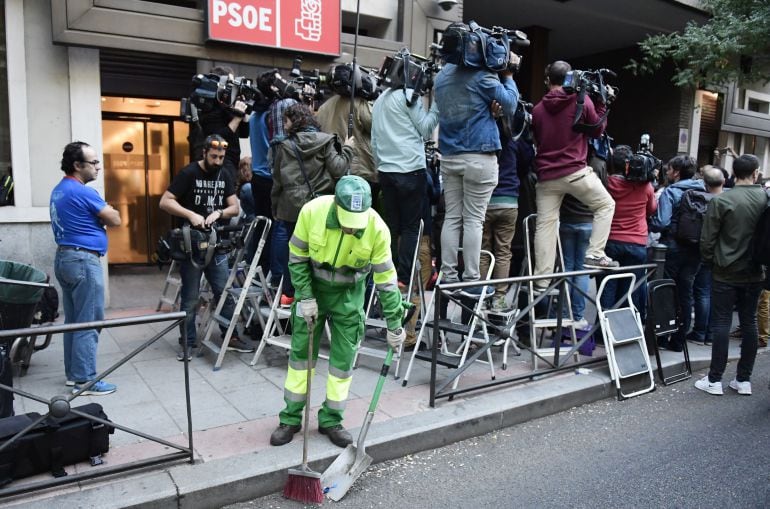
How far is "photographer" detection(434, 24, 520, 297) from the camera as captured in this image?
5.06 meters

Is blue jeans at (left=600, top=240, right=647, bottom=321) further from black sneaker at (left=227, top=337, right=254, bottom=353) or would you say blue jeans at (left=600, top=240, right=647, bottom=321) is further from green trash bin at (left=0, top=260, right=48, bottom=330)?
green trash bin at (left=0, top=260, right=48, bottom=330)

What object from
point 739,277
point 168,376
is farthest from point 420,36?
point 168,376

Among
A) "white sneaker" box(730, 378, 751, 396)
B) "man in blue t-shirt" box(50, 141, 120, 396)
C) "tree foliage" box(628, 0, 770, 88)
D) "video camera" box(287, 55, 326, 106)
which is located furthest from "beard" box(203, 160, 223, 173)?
"tree foliage" box(628, 0, 770, 88)

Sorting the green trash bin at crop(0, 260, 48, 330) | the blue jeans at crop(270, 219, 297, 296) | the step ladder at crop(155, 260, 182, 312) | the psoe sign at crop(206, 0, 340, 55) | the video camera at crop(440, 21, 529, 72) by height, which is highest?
the psoe sign at crop(206, 0, 340, 55)

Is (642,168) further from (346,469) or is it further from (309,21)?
(309,21)

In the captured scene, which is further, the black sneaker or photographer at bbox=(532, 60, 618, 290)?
the black sneaker

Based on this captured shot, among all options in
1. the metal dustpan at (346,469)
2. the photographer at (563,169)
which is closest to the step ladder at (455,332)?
the photographer at (563,169)

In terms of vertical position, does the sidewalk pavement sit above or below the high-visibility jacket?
below

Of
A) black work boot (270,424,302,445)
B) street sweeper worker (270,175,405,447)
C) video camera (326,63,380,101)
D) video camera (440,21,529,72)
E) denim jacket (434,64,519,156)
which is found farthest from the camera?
video camera (326,63,380,101)

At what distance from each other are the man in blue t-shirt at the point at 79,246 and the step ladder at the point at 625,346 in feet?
13.9

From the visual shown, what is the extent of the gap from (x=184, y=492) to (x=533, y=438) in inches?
99.4

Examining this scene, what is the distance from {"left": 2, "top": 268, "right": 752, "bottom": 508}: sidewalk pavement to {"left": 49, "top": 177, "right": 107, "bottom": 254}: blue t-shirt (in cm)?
121

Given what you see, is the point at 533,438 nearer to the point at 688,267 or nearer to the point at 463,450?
the point at 463,450

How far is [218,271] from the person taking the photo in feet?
18.5
